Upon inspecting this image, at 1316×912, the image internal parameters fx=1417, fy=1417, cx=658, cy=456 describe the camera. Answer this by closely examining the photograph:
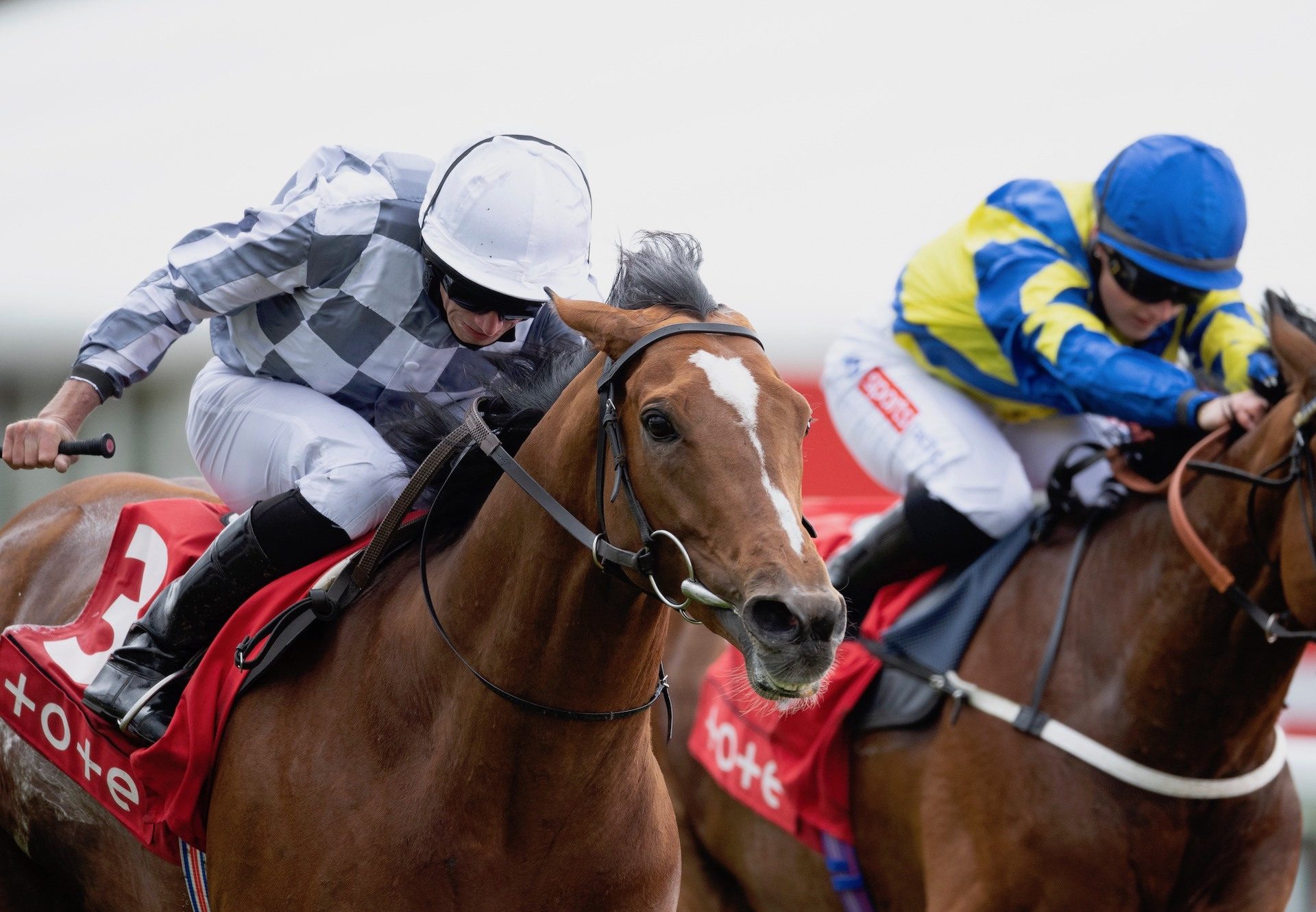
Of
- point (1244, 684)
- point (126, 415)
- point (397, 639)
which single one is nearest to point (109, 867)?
point (397, 639)

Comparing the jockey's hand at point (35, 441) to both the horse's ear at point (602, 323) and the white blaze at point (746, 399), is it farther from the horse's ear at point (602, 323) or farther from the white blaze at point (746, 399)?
the white blaze at point (746, 399)

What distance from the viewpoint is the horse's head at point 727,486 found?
78.6 inches

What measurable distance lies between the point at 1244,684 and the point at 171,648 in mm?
2412

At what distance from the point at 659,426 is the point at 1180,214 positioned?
1.96 meters

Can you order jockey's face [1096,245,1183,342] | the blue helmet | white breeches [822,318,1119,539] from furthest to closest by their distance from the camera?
white breeches [822,318,1119,539] → jockey's face [1096,245,1183,342] → the blue helmet

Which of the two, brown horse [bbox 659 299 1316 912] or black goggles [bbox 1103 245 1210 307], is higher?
black goggles [bbox 1103 245 1210 307]

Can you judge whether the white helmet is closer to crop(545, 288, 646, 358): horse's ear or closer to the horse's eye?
crop(545, 288, 646, 358): horse's ear

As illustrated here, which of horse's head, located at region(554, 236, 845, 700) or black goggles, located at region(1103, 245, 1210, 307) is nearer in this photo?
horse's head, located at region(554, 236, 845, 700)

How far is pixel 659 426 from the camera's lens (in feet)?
7.13

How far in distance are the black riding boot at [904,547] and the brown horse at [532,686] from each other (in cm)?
147

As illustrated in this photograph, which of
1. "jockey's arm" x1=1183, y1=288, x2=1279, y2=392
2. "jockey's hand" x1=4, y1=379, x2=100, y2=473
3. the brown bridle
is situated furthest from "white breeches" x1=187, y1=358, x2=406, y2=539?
"jockey's arm" x1=1183, y1=288, x2=1279, y2=392

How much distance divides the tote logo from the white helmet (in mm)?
1615

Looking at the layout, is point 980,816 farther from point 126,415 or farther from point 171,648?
point 126,415

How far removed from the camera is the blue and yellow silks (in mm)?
3469
